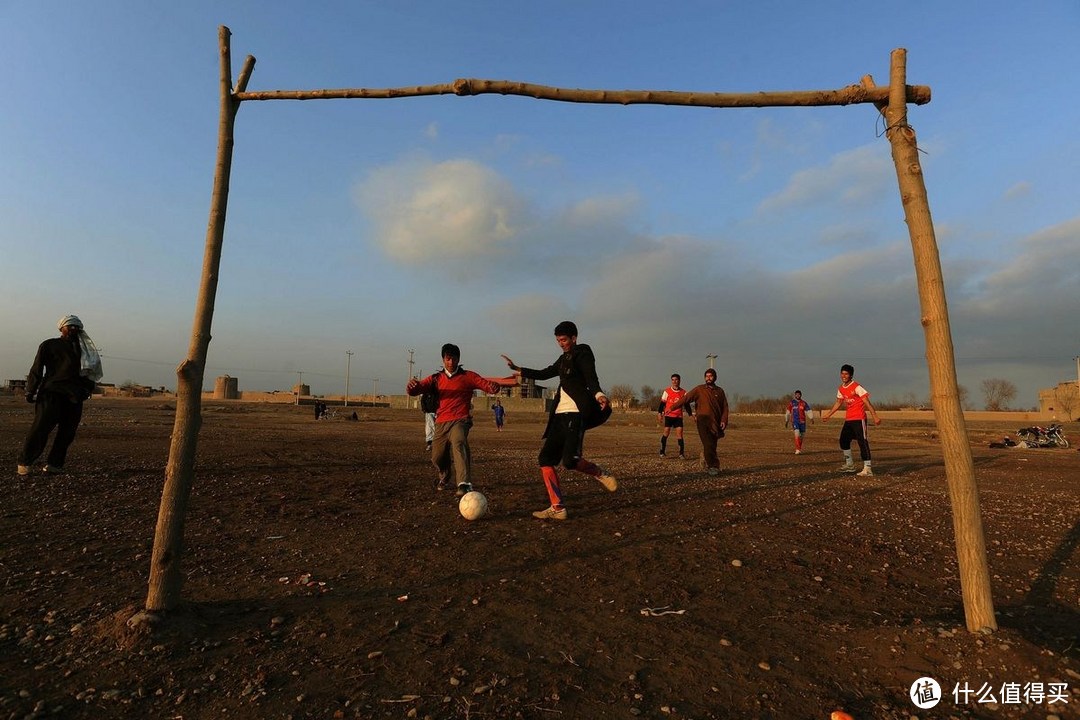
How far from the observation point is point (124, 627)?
10.2 ft

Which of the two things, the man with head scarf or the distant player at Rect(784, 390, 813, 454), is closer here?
the man with head scarf

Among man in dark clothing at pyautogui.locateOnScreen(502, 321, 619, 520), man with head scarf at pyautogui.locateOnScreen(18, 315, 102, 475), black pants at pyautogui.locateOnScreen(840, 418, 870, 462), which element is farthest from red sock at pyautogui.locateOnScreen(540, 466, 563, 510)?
black pants at pyautogui.locateOnScreen(840, 418, 870, 462)

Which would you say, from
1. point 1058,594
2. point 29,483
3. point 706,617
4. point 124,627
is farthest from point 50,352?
point 1058,594

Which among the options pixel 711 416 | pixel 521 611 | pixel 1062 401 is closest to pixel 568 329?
pixel 521 611

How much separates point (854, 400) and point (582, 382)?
7596 mm

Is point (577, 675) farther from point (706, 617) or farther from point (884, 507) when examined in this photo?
point (884, 507)

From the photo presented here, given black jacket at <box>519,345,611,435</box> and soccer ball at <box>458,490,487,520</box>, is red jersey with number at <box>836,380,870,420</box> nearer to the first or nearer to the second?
black jacket at <box>519,345,611,435</box>

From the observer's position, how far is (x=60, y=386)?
7.97 meters

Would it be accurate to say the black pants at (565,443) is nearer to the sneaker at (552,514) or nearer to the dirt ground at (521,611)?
the sneaker at (552,514)

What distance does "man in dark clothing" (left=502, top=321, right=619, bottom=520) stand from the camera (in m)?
6.45

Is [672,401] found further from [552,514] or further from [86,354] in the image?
[86,354]

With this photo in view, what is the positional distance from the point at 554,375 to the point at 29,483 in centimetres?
696

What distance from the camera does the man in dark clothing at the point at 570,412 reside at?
645cm

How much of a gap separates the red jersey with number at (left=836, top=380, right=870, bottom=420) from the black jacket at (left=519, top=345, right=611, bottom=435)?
23.3 ft
